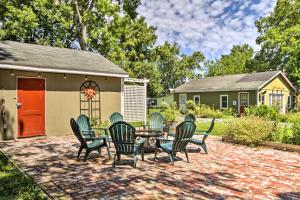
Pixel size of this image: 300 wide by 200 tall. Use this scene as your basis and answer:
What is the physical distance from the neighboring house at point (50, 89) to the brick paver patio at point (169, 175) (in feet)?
8.95

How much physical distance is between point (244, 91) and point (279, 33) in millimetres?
13921

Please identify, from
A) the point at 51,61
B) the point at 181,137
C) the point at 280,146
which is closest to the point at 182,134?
the point at 181,137

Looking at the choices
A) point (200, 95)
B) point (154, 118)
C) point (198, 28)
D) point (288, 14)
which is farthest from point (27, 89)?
point (288, 14)

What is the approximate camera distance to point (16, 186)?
5020mm

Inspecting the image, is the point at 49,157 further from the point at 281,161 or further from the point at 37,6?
the point at 37,6

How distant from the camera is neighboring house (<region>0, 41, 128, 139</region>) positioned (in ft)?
35.1

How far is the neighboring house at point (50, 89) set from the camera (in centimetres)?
1069

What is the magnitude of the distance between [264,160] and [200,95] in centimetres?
2284

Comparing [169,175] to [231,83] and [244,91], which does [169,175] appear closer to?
[244,91]

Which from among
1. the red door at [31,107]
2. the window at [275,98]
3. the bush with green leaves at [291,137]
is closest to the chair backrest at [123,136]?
the bush with green leaves at [291,137]

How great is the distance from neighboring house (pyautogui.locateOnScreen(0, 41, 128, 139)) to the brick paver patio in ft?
8.95

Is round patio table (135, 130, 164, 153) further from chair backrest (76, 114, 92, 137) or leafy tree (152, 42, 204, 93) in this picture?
leafy tree (152, 42, 204, 93)

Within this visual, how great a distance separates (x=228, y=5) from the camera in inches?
790

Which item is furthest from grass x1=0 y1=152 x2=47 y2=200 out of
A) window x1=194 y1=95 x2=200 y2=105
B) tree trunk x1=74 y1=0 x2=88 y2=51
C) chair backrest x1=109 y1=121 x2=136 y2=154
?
window x1=194 y1=95 x2=200 y2=105
